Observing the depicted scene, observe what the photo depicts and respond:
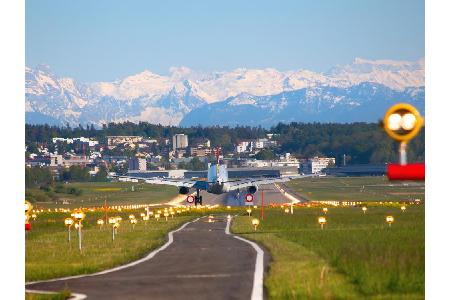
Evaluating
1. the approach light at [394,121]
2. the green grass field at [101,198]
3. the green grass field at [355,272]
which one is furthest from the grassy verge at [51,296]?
the green grass field at [101,198]

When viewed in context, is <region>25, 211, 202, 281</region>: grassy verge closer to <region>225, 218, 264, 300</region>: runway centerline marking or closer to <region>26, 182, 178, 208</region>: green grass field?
<region>225, 218, 264, 300</region>: runway centerline marking

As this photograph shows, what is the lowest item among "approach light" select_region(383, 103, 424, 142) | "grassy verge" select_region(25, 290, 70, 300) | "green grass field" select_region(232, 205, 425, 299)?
"grassy verge" select_region(25, 290, 70, 300)

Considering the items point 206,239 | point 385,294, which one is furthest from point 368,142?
point 385,294

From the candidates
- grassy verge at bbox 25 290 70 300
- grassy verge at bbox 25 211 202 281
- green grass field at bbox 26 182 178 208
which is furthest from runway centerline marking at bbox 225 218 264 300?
green grass field at bbox 26 182 178 208

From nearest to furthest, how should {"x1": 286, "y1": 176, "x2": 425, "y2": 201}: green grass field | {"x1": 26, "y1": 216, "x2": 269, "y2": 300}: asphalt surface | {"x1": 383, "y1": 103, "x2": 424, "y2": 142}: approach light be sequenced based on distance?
{"x1": 383, "y1": 103, "x2": 424, "y2": 142}: approach light, {"x1": 26, "y1": 216, "x2": 269, "y2": 300}: asphalt surface, {"x1": 286, "y1": 176, "x2": 425, "y2": 201}: green grass field

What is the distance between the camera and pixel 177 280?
27297mm

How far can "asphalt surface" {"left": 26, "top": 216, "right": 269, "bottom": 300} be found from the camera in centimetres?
2352

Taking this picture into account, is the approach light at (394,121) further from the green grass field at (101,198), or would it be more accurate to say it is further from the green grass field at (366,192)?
the green grass field at (101,198)
